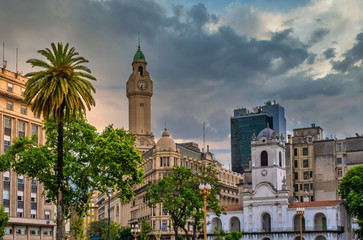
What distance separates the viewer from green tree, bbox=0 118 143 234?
6398 centimetres

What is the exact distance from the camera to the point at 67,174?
64750 millimetres

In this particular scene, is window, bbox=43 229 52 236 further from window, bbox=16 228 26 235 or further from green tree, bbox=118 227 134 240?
green tree, bbox=118 227 134 240

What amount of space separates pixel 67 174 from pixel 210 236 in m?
55.1

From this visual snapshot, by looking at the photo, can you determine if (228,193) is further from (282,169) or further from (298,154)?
(282,169)

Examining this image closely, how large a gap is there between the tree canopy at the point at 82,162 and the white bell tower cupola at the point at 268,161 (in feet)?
175

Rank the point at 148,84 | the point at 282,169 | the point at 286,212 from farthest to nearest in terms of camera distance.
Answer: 1. the point at 148,84
2. the point at 282,169
3. the point at 286,212

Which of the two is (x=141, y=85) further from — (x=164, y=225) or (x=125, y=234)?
(x=164, y=225)

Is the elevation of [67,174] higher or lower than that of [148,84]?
lower

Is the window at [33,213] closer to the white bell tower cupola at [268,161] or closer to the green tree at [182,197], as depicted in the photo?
the green tree at [182,197]

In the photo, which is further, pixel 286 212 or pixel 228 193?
pixel 228 193

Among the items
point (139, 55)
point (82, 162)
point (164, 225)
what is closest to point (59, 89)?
point (82, 162)

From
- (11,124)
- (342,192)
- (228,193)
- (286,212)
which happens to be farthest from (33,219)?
(228,193)

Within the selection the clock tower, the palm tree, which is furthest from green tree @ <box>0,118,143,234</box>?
the clock tower

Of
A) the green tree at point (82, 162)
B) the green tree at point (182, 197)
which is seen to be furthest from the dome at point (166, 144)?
the green tree at point (82, 162)
